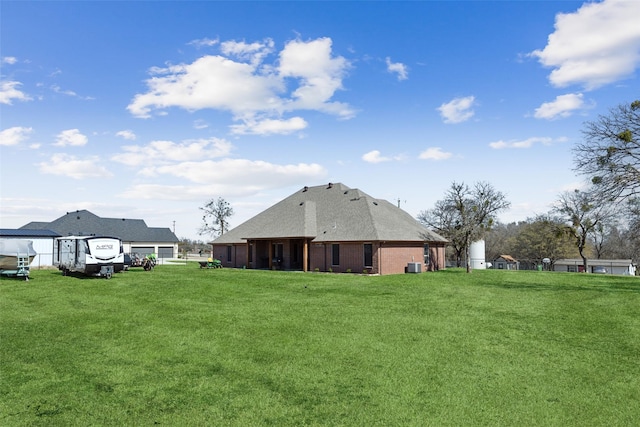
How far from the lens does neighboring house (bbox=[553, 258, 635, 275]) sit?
6241 cm

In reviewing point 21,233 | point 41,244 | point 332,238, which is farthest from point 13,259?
point 332,238

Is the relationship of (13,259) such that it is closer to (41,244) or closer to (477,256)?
(41,244)

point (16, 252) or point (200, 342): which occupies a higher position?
point (16, 252)

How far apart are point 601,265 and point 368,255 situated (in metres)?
51.4

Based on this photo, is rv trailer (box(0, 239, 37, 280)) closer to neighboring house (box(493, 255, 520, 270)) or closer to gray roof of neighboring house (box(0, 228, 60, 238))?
gray roof of neighboring house (box(0, 228, 60, 238))

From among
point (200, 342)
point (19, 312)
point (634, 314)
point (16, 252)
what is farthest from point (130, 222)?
point (634, 314)

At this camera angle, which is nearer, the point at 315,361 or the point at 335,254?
the point at 315,361

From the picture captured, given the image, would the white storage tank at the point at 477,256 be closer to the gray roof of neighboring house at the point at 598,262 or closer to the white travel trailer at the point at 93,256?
the gray roof of neighboring house at the point at 598,262

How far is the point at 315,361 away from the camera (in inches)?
384

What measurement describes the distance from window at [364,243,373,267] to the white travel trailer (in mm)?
17889

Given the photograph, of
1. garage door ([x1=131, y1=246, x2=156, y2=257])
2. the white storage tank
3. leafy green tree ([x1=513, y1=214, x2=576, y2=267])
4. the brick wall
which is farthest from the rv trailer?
leafy green tree ([x1=513, y1=214, x2=576, y2=267])

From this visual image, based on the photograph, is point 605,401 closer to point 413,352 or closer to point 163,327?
point 413,352

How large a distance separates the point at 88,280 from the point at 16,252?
531 cm

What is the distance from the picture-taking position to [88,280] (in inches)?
943
